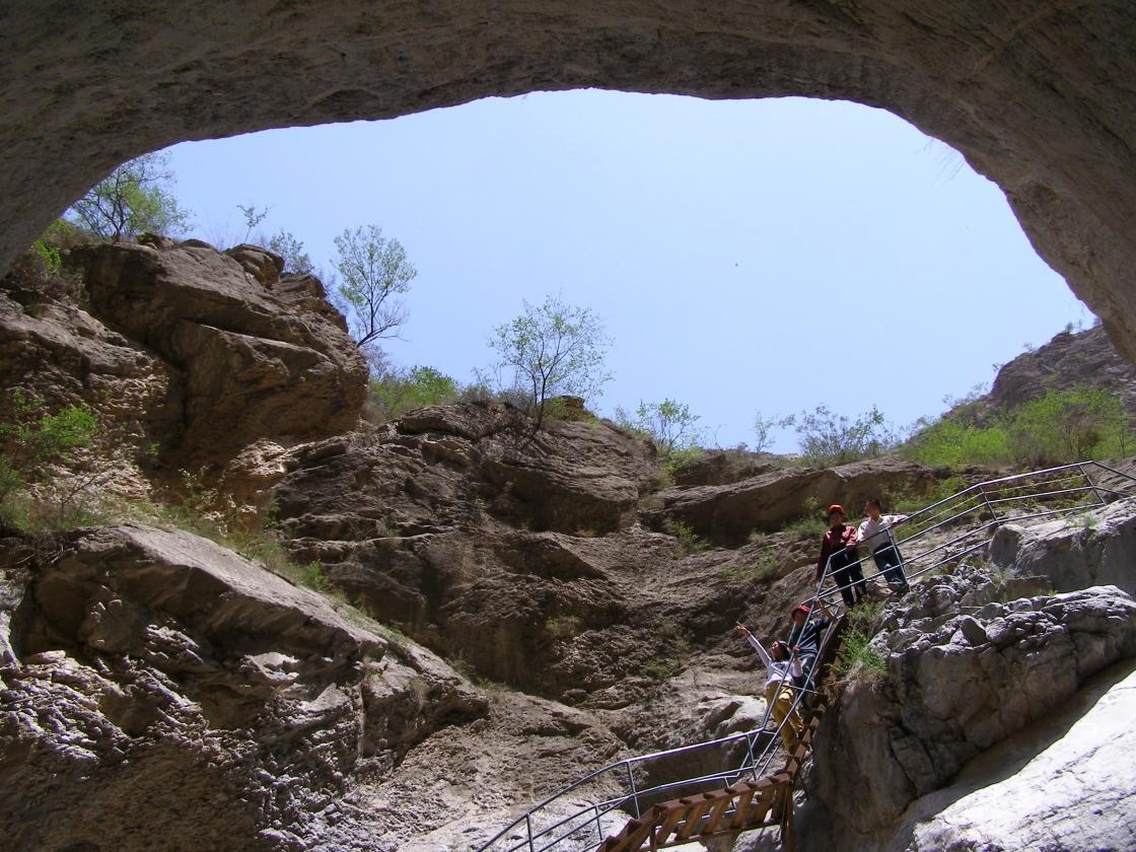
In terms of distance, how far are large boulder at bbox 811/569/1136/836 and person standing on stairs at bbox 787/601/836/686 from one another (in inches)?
30.4

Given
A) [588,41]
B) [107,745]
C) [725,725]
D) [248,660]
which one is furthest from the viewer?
[725,725]

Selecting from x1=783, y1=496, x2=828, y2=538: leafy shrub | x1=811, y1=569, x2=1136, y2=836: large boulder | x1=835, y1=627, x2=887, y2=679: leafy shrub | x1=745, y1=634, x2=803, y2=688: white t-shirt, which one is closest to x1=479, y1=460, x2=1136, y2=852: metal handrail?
x1=745, y1=634, x2=803, y2=688: white t-shirt

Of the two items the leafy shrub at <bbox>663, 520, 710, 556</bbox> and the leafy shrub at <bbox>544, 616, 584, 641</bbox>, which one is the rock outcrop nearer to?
the leafy shrub at <bbox>663, 520, 710, 556</bbox>

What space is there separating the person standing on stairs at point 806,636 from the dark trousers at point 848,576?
1.29 feet

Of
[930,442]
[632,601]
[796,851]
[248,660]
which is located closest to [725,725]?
[796,851]

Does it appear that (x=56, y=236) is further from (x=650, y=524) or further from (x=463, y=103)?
(x=463, y=103)

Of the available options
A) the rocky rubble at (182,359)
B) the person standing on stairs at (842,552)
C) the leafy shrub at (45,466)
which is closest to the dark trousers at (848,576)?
the person standing on stairs at (842,552)

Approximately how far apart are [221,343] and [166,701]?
7.69m

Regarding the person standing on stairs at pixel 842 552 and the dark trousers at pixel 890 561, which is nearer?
the dark trousers at pixel 890 561

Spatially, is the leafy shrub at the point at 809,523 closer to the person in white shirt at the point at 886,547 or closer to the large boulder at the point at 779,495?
the large boulder at the point at 779,495

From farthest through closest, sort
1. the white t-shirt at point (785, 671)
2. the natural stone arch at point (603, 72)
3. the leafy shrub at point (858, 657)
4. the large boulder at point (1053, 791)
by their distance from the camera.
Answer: the white t-shirt at point (785, 671)
the leafy shrub at point (858, 657)
the large boulder at point (1053, 791)
the natural stone arch at point (603, 72)

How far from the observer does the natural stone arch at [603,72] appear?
3598mm

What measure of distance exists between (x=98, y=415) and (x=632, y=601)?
8697mm

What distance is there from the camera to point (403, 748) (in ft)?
42.2
